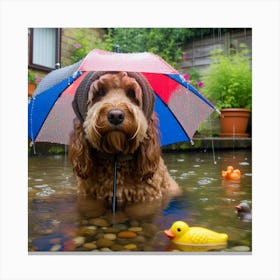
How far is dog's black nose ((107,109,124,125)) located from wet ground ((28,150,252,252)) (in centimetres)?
63

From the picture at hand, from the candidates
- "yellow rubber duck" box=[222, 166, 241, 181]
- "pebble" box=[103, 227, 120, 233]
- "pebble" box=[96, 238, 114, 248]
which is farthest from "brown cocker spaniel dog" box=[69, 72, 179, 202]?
"yellow rubber duck" box=[222, 166, 241, 181]

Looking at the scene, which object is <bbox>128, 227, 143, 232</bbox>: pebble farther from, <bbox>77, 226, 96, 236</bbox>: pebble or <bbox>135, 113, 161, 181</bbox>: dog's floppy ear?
<bbox>135, 113, 161, 181</bbox>: dog's floppy ear

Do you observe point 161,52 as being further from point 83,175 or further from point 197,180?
point 83,175

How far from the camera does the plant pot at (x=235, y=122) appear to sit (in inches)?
214

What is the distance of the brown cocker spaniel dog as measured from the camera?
7.75 ft

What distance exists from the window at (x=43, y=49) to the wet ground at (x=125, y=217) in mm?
1792

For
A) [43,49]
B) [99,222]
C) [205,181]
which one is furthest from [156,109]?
[43,49]

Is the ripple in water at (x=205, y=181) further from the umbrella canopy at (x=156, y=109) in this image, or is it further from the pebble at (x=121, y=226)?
the pebble at (x=121, y=226)

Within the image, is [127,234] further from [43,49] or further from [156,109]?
[43,49]

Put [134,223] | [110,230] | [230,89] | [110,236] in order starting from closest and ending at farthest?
[110,236]
[110,230]
[134,223]
[230,89]

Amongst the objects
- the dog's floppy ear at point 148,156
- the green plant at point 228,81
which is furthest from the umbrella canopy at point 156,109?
the green plant at point 228,81

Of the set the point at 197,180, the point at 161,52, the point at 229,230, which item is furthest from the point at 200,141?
the point at 229,230

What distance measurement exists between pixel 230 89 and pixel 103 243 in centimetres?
470

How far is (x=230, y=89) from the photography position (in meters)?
6.18
